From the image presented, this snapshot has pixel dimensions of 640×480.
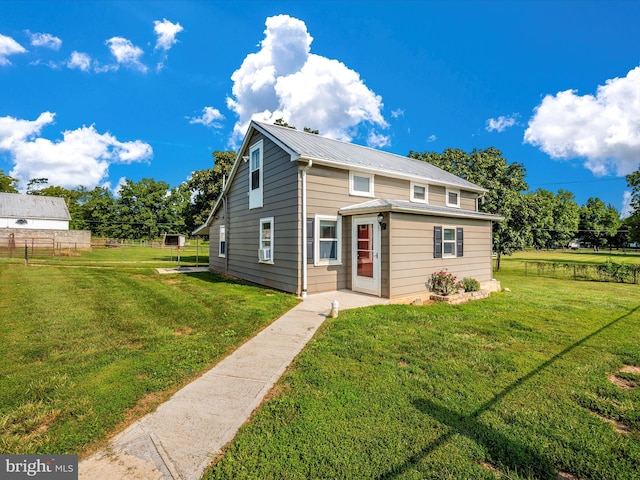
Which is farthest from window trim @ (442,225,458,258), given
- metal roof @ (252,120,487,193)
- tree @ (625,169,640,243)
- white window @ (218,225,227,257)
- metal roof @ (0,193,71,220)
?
metal roof @ (0,193,71,220)

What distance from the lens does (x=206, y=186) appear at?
75.5 feet

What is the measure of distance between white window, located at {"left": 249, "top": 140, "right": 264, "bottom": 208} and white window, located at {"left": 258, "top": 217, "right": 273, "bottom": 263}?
0.86 metres

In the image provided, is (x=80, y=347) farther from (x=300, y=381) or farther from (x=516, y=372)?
(x=516, y=372)

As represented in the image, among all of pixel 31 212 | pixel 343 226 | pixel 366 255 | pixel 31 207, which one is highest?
pixel 31 207

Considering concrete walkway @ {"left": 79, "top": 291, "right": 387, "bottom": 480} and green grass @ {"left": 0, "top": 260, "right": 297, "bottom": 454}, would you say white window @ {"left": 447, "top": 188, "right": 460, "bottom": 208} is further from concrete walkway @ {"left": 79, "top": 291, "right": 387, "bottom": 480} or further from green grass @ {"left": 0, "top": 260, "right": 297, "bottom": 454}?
concrete walkway @ {"left": 79, "top": 291, "right": 387, "bottom": 480}

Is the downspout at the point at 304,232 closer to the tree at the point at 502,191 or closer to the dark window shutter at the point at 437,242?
the dark window shutter at the point at 437,242

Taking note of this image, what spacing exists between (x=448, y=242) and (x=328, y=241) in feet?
14.3

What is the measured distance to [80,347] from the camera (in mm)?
4492

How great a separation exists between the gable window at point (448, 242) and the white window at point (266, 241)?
554 cm

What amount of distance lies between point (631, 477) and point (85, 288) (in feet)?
40.3

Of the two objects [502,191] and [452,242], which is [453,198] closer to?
[452,242]

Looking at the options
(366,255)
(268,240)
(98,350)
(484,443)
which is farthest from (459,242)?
(98,350)

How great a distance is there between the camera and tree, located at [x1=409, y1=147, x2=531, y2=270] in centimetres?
1708

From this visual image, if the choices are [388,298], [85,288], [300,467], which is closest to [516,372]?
[300,467]
